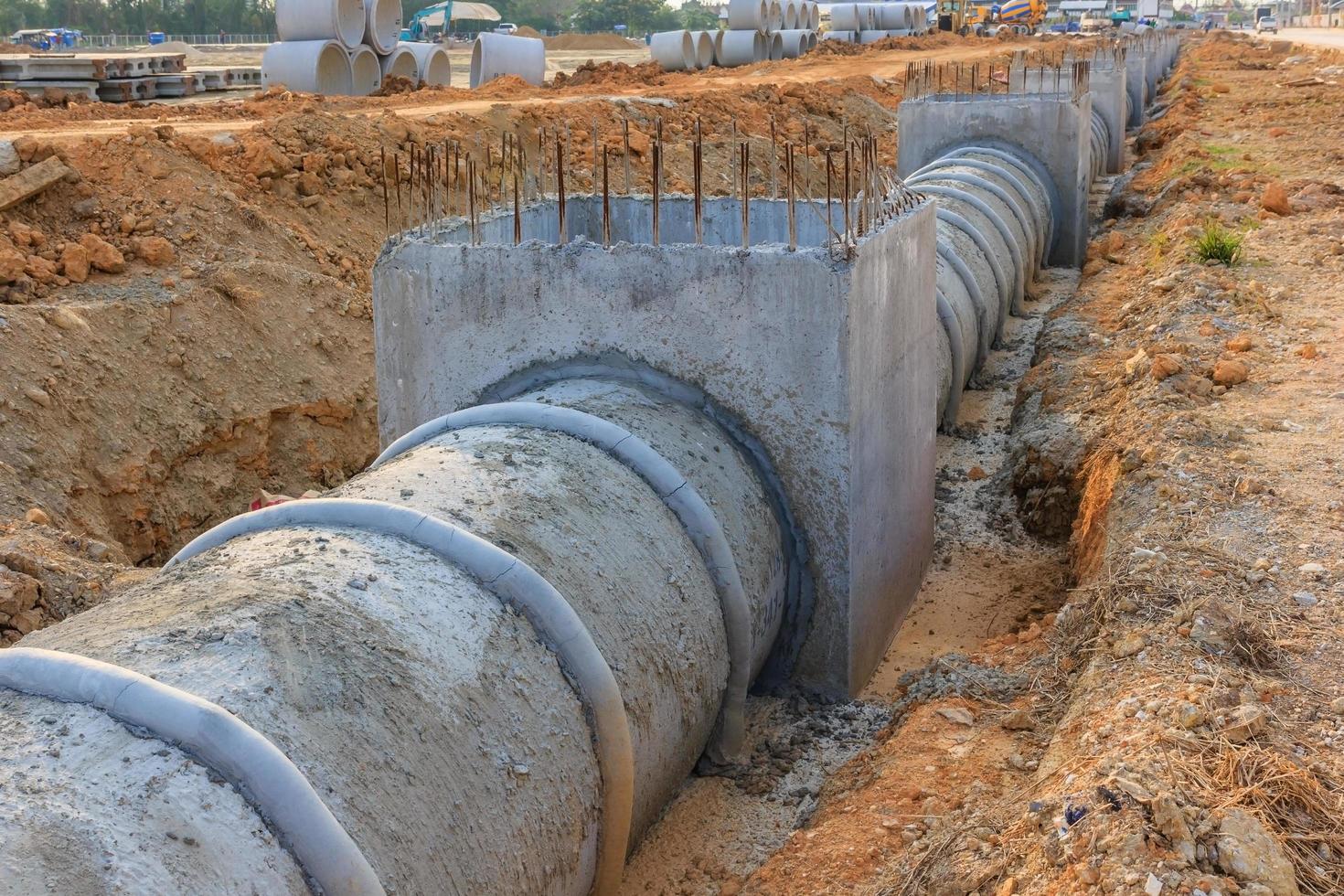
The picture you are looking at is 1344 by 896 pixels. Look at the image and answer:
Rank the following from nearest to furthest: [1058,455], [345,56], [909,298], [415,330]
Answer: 1. [415,330]
2. [909,298]
3. [1058,455]
4. [345,56]

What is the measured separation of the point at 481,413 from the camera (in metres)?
4.60

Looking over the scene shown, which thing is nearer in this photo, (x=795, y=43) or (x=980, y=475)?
(x=980, y=475)

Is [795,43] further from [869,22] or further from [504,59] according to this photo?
[504,59]

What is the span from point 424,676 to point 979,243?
317 inches

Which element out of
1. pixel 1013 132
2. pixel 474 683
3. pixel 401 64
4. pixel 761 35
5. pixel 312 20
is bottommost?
pixel 474 683

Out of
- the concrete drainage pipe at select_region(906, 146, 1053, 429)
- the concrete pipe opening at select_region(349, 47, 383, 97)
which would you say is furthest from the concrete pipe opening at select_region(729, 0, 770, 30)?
the concrete drainage pipe at select_region(906, 146, 1053, 429)

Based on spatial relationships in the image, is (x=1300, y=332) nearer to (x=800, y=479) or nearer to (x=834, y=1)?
(x=800, y=479)

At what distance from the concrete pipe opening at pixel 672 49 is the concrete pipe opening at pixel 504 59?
6.71 meters

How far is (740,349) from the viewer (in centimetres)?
498

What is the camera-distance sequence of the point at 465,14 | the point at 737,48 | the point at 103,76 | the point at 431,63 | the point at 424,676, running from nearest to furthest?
the point at 424,676 < the point at 103,76 < the point at 431,63 < the point at 737,48 < the point at 465,14

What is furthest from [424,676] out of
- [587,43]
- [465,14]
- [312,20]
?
[465,14]

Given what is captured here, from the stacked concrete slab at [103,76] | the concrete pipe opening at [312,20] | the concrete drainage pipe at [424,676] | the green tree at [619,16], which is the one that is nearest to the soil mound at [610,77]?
the concrete pipe opening at [312,20]

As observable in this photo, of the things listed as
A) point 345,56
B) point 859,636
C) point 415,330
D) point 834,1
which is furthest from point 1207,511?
point 834,1

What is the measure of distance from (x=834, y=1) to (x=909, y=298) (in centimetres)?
5072
